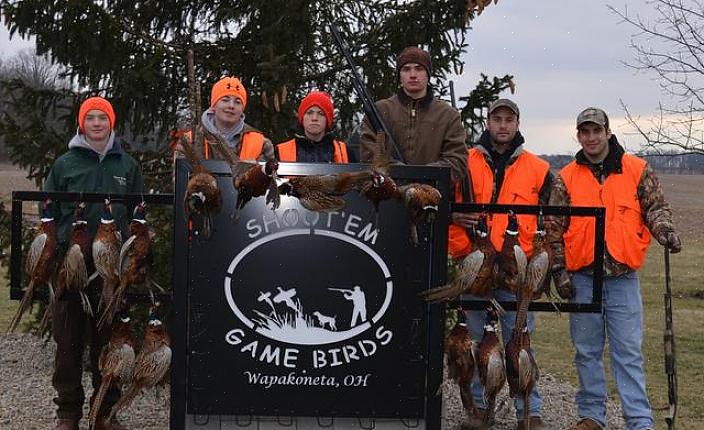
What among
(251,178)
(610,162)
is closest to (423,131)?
(610,162)

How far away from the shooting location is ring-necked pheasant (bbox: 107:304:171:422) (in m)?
5.05

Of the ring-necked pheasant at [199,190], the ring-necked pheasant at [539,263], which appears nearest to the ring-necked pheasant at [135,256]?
the ring-necked pheasant at [199,190]

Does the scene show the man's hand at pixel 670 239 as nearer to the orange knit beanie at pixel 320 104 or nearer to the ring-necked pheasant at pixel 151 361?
the orange knit beanie at pixel 320 104

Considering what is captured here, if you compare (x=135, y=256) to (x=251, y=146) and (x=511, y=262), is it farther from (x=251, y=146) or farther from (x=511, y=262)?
(x=511, y=262)

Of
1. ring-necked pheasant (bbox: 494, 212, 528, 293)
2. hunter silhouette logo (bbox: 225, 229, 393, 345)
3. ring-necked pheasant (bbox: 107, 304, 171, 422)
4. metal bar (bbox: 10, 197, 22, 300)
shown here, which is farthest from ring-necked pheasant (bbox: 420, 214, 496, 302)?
metal bar (bbox: 10, 197, 22, 300)

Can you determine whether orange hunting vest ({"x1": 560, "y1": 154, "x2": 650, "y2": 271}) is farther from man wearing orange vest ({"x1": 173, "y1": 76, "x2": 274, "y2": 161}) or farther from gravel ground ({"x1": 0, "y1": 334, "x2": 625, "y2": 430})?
man wearing orange vest ({"x1": 173, "y1": 76, "x2": 274, "y2": 161})

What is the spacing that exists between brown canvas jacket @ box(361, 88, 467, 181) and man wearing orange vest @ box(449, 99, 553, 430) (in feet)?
0.80

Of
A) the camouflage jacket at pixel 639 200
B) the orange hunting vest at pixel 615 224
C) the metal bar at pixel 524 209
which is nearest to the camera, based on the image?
the metal bar at pixel 524 209

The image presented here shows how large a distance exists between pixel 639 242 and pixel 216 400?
2.84 meters

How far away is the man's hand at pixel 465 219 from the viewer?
546 cm

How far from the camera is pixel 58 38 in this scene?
8078 millimetres

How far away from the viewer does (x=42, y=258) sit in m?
5.11

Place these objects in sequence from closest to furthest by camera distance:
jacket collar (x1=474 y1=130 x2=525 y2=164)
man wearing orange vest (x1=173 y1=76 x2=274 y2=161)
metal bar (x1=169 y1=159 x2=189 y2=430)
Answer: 1. metal bar (x1=169 y1=159 x2=189 y2=430)
2. man wearing orange vest (x1=173 y1=76 x2=274 y2=161)
3. jacket collar (x1=474 y1=130 x2=525 y2=164)

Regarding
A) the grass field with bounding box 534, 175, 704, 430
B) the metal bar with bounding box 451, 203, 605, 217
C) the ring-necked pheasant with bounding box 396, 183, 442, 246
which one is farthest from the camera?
Answer: the grass field with bounding box 534, 175, 704, 430
